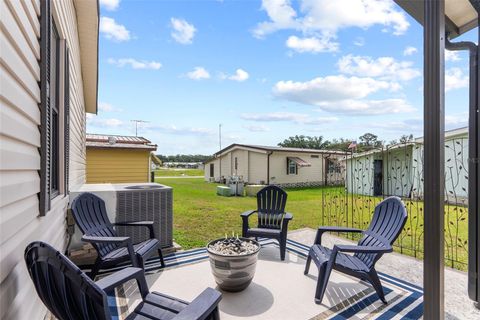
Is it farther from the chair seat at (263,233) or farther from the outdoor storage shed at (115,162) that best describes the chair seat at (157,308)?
the outdoor storage shed at (115,162)

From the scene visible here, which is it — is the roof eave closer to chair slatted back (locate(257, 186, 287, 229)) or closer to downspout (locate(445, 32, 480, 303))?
chair slatted back (locate(257, 186, 287, 229))

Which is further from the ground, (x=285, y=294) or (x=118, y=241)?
(x=118, y=241)

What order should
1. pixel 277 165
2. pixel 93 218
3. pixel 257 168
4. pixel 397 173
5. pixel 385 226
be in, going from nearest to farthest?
pixel 385 226 < pixel 93 218 < pixel 397 173 < pixel 277 165 < pixel 257 168

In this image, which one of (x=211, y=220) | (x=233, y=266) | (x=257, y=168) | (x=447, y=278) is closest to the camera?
(x=233, y=266)

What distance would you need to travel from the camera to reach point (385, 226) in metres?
3.20

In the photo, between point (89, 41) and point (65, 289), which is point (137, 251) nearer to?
point (65, 289)

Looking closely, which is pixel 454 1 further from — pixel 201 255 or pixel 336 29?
pixel 201 255

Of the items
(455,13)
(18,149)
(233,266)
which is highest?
(455,13)

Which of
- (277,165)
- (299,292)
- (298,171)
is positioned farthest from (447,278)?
(298,171)

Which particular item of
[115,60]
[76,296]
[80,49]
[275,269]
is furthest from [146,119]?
[76,296]

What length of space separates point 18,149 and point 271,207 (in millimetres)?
3899

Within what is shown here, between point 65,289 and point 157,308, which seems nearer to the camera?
point 65,289

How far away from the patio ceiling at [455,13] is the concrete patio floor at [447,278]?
2.89 m

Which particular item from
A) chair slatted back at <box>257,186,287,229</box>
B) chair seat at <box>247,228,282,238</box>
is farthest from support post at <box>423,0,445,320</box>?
chair slatted back at <box>257,186,287,229</box>
